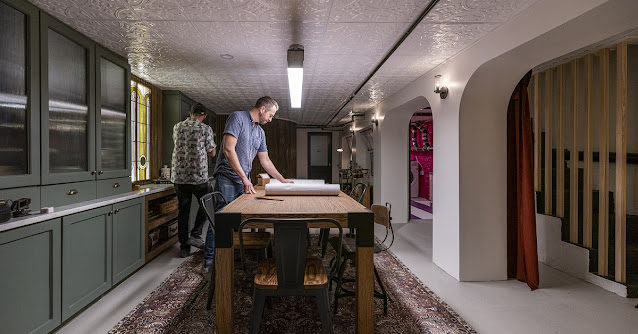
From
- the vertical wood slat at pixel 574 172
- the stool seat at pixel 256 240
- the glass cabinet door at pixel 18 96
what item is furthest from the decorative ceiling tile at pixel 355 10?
the vertical wood slat at pixel 574 172

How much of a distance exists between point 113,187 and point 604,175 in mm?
5029

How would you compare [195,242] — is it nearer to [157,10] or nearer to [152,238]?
[152,238]

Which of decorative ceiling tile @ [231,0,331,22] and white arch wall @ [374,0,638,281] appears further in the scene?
white arch wall @ [374,0,638,281]

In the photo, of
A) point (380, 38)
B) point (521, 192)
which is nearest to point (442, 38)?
point (380, 38)

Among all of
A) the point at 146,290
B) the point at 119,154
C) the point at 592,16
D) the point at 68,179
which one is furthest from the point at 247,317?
the point at 592,16

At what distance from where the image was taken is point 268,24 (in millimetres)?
2916

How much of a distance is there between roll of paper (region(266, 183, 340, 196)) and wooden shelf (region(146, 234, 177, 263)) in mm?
2091

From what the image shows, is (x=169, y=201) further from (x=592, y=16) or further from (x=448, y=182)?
(x=592, y=16)

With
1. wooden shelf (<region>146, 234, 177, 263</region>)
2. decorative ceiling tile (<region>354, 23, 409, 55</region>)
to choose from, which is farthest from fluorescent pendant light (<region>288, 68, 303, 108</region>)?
wooden shelf (<region>146, 234, 177, 263</region>)

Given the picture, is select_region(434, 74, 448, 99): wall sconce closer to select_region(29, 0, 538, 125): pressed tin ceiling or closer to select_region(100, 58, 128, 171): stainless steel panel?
select_region(29, 0, 538, 125): pressed tin ceiling

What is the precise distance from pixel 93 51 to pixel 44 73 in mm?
804

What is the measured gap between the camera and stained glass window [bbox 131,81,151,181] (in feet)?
15.9

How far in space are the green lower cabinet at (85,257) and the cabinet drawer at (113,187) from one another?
0.30m

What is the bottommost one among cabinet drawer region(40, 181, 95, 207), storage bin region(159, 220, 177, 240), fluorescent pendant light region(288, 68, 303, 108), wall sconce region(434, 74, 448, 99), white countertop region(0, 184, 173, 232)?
storage bin region(159, 220, 177, 240)
